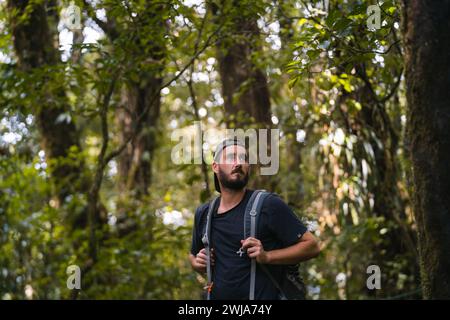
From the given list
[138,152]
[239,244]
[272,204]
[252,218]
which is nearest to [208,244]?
[239,244]

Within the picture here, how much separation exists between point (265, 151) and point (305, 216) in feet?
2.99

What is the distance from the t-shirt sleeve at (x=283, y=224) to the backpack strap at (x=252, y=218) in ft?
0.14

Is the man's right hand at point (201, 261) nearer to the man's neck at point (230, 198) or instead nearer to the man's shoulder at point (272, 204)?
the man's neck at point (230, 198)

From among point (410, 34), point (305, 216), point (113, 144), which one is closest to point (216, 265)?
point (410, 34)

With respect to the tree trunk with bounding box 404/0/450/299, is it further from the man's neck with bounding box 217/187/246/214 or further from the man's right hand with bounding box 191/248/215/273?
the man's right hand with bounding box 191/248/215/273

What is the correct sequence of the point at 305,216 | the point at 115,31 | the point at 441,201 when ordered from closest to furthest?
the point at 441,201, the point at 305,216, the point at 115,31

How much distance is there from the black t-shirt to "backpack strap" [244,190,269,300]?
0.02 metres

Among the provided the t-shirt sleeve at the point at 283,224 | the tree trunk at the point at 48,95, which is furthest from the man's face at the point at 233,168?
the tree trunk at the point at 48,95

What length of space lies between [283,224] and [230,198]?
39 centimetres

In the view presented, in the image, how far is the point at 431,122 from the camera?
2842 mm

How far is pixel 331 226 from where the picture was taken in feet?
25.8

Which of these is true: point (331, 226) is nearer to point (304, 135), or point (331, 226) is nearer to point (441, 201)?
point (304, 135)

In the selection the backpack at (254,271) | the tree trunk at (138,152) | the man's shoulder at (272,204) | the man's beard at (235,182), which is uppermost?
the tree trunk at (138,152)

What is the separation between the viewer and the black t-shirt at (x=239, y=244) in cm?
326
